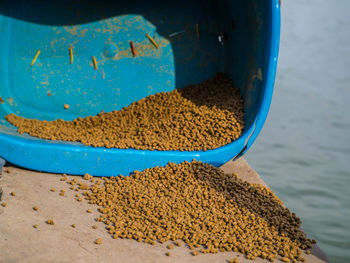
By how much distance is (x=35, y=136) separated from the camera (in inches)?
97.3

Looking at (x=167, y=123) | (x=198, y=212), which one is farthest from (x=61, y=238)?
(x=167, y=123)

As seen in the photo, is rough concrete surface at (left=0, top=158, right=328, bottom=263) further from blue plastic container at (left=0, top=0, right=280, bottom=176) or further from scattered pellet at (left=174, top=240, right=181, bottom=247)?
blue plastic container at (left=0, top=0, right=280, bottom=176)

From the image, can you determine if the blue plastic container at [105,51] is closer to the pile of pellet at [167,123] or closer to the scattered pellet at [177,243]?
the pile of pellet at [167,123]

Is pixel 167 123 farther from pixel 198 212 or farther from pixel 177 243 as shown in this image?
pixel 177 243

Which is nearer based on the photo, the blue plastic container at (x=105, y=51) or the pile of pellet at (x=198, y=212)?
the pile of pellet at (x=198, y=212)

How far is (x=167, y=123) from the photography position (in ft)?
8.21

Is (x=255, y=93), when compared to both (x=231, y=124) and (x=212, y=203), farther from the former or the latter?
(x=212, y=203)

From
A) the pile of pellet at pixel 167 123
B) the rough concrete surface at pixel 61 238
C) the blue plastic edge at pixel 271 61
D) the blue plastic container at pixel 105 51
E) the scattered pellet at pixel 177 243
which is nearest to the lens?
the rough concrete surface at pixel 61 238

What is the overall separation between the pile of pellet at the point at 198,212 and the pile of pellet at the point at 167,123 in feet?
0.53

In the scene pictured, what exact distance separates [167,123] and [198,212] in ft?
2.11

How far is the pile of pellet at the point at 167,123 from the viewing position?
2.38 meters

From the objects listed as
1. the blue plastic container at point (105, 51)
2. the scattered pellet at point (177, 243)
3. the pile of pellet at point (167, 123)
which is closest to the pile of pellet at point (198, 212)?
the scattered pellet at point (177, 243)

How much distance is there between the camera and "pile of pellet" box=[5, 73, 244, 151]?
2383mm

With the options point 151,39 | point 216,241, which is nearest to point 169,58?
point 151,39
